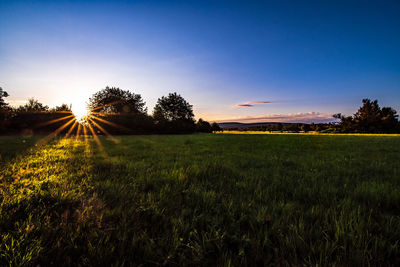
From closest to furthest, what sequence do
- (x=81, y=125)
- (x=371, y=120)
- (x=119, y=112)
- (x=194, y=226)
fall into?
(x=194, y=226) < (x=81, y=125) < (x=119, y=112) < (x=371, y=120)

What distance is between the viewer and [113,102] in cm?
4931

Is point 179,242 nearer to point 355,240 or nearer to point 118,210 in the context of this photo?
point 118,210

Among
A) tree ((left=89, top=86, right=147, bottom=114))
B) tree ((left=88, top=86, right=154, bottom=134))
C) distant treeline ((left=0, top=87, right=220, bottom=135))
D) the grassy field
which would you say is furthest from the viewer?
tree ((left=89, top=86, right=147, bottom=114))

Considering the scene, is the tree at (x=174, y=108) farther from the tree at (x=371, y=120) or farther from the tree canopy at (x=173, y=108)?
the tree at (x=371, y=120)

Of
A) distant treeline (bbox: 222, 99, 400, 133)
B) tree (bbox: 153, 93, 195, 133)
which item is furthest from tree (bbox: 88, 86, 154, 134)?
distant treeline (bbox: 222, 99, 400, 133)

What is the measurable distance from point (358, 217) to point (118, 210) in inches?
102

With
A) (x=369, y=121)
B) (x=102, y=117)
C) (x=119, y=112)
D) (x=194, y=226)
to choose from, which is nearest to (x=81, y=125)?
(x=102, y=117)

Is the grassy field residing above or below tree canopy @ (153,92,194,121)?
below

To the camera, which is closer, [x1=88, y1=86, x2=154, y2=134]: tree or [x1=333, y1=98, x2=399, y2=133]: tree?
[x1=88, y1=86, x2=154, y2=134]: tree

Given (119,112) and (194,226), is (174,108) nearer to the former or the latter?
(119,112)

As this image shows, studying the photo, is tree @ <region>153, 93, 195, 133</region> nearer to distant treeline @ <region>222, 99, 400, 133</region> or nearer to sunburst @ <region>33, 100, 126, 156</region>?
sunburst @ <region>33, 100, 126, 156</region>

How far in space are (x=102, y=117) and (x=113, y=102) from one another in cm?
2161

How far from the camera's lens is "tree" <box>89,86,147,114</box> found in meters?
48.6

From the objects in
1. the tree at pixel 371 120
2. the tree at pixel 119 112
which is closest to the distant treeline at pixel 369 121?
the tree at pixel 371 120
